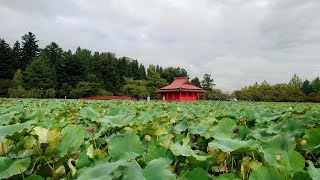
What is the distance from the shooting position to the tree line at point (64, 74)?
39.1 metres

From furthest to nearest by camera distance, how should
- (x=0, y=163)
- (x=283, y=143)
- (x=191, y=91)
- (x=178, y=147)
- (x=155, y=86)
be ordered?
(x=155, y=86) < (x=191, y=91) < (x=283, y=143) < (x=178, y=147) < (x=0, y=163)

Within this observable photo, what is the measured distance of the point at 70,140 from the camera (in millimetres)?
947

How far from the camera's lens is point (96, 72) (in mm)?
52562

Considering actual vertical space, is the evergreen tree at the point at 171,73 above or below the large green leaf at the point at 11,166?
above

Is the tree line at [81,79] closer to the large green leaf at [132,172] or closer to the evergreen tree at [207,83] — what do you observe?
the evergreen tree at [207,83]

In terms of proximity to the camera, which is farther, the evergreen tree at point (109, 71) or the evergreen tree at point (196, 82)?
the evergreen tree at point (196, 82)

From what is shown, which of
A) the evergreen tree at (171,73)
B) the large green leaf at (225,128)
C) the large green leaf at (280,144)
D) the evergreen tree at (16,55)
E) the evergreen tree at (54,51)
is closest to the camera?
the large green leaf at (280,144)

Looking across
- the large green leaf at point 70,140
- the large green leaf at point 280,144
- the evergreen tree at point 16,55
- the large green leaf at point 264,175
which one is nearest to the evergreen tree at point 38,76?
the evergreen tree at point 16,55

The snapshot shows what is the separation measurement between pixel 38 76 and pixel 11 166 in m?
42.2

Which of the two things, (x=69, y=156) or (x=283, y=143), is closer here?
(x=69, y=156)

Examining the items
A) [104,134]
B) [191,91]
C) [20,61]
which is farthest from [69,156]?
[20,61]

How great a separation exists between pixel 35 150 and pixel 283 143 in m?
0.83

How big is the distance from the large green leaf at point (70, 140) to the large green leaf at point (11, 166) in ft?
0.31

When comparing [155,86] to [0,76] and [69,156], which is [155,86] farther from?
[69,156]
